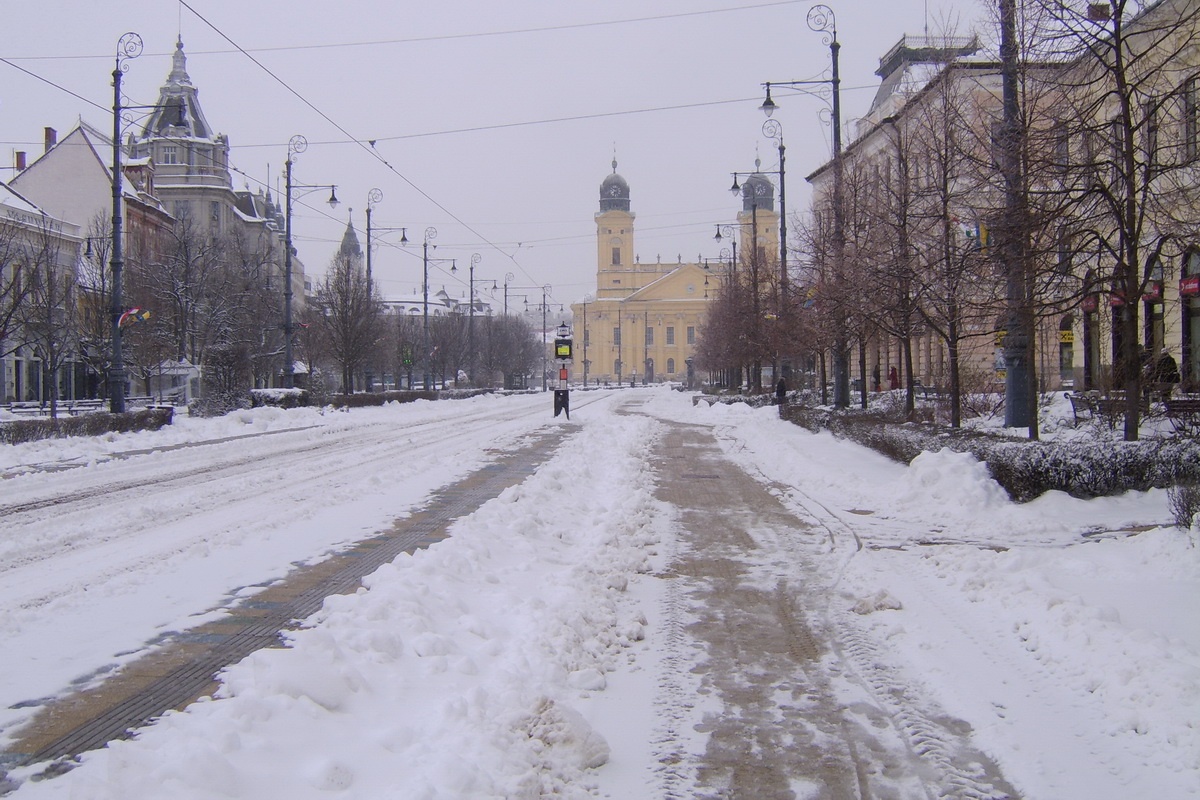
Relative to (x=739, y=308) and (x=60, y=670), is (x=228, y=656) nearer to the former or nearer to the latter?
(x=60, y=670)

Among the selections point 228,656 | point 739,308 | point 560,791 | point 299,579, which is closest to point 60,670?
point 228,656

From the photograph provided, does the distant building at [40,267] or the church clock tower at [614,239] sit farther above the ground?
the church clock tower at [614,239]

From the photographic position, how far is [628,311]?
416ft

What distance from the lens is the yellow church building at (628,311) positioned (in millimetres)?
126250

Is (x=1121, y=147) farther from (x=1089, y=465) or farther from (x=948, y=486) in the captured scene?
(x=948, y=486)

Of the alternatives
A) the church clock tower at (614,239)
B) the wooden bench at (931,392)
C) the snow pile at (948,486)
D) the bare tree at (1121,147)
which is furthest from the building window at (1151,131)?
the church clock tower at (614,239)

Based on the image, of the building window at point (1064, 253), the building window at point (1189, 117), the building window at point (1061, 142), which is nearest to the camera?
the building window at point (1189, 117)

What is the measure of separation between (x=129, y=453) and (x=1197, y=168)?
19.5 meters

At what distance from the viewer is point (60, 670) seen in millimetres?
5469

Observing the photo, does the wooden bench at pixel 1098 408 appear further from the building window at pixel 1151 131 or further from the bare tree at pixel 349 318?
the bare tree at pixel 349 318

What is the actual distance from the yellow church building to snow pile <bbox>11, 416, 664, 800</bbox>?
115798 mm

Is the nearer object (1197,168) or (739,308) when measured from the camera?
(1197,168)

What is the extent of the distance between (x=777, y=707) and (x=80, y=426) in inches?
802

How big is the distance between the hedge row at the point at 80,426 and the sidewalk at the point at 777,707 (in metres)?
16.6
